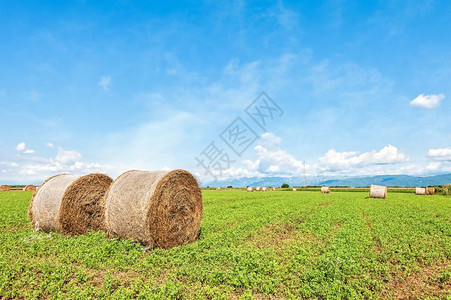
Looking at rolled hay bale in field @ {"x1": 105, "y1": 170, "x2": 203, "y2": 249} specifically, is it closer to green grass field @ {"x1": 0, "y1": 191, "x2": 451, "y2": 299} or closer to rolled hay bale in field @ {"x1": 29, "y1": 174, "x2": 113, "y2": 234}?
green grass field @ {"x1": 0, "y1": 191, "x2": 451, "y2": 299}

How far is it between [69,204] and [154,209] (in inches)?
178

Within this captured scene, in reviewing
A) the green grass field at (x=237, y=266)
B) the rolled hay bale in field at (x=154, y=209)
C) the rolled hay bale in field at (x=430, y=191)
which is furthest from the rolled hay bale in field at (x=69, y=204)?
the rolled hay bale in field at (x=430, y=191)

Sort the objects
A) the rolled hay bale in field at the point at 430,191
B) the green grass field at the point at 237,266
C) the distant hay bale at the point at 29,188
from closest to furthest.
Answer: the green grass field at the point at 237,266 → the rolled hay bale in field at the point at 430,191 → the distant hay bale at the point at 29,188

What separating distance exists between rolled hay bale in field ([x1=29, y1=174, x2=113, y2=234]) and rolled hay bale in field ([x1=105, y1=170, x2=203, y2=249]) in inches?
58.3

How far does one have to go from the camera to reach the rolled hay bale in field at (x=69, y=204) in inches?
452

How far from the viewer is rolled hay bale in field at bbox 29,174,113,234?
1148cm

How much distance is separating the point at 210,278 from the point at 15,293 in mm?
4065

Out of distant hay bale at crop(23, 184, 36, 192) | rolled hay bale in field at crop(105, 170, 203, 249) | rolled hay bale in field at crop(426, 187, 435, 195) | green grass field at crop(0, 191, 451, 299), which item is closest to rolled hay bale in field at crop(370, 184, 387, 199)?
rolled hay bale in field at crop(426, 187, 435, 195)

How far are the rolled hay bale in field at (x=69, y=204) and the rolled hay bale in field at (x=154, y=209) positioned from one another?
58.3 inches

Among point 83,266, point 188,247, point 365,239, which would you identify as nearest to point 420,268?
point 365,239

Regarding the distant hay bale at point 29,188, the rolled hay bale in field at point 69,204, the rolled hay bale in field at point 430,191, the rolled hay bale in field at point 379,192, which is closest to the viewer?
the rolled hay bale in field at point 69,204

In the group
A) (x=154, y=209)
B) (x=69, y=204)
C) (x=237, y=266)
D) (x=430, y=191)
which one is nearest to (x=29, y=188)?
(x=69, y=204)

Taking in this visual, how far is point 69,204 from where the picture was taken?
11672mm

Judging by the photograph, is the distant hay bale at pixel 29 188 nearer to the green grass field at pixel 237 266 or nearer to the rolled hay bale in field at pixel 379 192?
the green grass field at pixel 237 266
